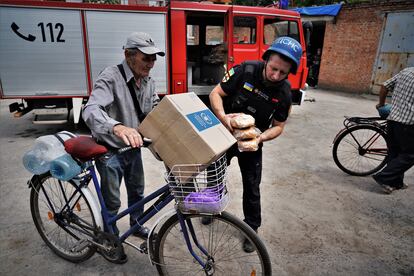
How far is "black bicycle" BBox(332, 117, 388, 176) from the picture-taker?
3686mm

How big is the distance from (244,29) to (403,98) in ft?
12.9

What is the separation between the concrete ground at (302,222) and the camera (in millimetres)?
2246

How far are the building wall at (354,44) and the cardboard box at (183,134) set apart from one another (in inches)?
431

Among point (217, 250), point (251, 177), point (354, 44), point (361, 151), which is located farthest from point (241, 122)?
point (354, 44)

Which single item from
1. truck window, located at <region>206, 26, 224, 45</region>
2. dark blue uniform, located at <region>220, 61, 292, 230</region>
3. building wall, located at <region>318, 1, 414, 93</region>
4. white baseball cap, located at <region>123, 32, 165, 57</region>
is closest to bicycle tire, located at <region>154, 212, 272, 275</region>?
Result: dark blue uniform, located at <region>220, 61, 292, 230</region>

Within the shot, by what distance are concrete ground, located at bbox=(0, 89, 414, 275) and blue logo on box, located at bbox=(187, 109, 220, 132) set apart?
4.57ft

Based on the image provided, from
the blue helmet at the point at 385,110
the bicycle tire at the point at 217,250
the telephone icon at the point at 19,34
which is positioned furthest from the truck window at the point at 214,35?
the bicycle tire at the point at 217,250

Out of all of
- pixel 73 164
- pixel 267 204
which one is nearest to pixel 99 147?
pixel 73 164

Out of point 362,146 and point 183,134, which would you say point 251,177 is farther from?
point 362,146

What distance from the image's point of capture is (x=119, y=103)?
1.94 m

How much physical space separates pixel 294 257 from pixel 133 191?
1520 millimetres

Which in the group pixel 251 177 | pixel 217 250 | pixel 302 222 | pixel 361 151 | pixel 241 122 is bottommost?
pixel 302 222

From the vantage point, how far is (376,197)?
3.36 metres

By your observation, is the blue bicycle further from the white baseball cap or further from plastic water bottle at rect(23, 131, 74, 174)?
the white baseball cap
